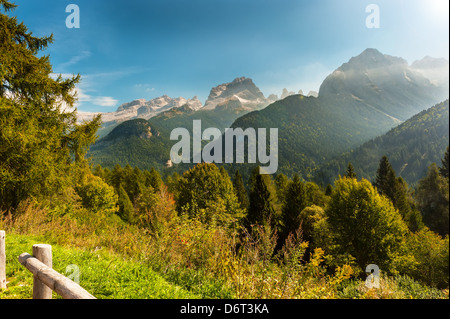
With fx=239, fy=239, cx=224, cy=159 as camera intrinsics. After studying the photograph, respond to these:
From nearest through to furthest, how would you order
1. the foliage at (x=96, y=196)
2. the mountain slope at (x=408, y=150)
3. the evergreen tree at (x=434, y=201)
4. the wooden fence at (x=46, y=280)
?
the wooden fence at (x=46, y=280) < the foliage at (x=96, y=196) < the evergreen tree at (x=434, y=201) < the mountain slope at (x=408, y=150)

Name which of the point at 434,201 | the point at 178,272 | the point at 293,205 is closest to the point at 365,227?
the point at 293,205

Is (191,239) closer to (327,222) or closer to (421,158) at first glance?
(327,222)

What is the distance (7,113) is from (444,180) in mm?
57103

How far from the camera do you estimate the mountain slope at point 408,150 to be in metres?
149

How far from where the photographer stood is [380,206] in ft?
58.7

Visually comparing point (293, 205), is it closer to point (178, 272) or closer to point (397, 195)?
point (397, 195)

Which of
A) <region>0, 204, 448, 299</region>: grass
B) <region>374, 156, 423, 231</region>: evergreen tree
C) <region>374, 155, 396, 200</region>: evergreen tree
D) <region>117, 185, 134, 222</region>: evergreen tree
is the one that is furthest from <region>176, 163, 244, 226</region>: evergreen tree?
<region>374, 155, 396, 200</region>: evergreen tree

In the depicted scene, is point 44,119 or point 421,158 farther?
point 421,158

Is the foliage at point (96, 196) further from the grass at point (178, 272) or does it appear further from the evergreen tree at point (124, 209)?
the grass at point (178, 272)

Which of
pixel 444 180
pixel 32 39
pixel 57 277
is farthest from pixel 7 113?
pixel 444 180

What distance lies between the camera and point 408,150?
162250 millimetres

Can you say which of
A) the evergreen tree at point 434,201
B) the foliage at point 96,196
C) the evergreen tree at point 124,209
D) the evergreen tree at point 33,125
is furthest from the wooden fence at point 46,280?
the evergreen tree at point 434,201

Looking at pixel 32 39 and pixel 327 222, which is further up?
pixel 32 39
